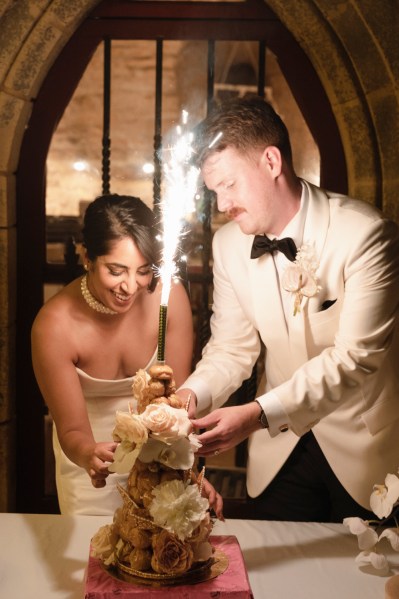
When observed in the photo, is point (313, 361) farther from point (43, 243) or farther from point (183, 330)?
point (43, 243)

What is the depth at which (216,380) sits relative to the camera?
2779 millimetres

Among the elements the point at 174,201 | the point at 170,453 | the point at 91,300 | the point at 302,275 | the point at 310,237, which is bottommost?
the point at 170,453

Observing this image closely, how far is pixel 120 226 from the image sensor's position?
2.76 metres

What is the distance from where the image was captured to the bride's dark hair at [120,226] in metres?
2.74

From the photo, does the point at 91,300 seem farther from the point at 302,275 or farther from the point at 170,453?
the point at 170,453

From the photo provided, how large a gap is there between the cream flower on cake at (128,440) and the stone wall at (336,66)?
161cm

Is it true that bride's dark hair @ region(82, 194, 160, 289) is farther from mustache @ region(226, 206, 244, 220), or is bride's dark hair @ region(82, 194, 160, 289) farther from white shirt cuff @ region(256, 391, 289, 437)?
white shirt cuff @ region(256, 391, 289, 437)

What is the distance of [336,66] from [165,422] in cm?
192

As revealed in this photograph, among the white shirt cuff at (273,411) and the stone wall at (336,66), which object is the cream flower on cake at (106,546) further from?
the stone wall at (336,66)

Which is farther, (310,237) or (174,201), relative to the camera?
(310,237)

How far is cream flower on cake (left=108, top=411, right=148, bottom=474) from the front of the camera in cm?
181

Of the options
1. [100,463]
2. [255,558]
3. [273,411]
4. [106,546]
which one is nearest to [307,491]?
[273,411]

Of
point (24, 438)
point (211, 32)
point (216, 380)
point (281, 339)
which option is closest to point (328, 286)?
point (281, 339)

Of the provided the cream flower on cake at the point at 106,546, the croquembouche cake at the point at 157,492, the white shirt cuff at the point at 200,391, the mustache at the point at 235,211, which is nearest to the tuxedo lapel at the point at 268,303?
the mustache at the point at 235,211
